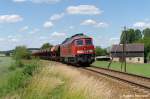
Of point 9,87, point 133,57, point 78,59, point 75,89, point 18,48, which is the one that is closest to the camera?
point 75,89

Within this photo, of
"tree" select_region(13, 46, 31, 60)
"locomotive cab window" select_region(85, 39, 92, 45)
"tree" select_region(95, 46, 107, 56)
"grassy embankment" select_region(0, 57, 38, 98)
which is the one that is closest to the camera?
"grassy embankment" select_region(0, 57, 38, 98)

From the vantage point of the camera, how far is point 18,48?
118 meters

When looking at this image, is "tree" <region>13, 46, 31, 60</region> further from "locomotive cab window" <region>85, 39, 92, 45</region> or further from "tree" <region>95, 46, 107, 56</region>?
"locomotive cab window" <region>85, 39, 92, 45</region>

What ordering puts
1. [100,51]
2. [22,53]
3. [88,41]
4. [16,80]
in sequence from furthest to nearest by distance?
[100,51] → [22,53] → [88,41] → [16,80]

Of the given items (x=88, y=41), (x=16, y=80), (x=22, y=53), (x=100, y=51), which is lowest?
(x=16, y=80)

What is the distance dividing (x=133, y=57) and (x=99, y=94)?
130 metres

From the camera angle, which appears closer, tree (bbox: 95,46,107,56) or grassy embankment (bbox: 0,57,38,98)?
grassy embankment (bbox: 0,57,38,98)

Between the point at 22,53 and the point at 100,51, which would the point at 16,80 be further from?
the point at 100,51

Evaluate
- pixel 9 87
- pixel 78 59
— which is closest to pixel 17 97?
pixel 9 87

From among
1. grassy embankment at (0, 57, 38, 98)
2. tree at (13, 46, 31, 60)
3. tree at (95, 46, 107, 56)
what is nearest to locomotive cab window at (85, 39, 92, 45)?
→ grassy embankment at (0, 57, 38, 98)

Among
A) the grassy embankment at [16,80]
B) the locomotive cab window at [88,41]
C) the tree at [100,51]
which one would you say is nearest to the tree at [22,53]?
the tree at [100,51]

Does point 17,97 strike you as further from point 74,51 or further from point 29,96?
point 74,51

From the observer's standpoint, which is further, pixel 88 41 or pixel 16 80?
pixel 88 41

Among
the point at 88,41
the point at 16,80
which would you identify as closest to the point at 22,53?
the point at 88,41
